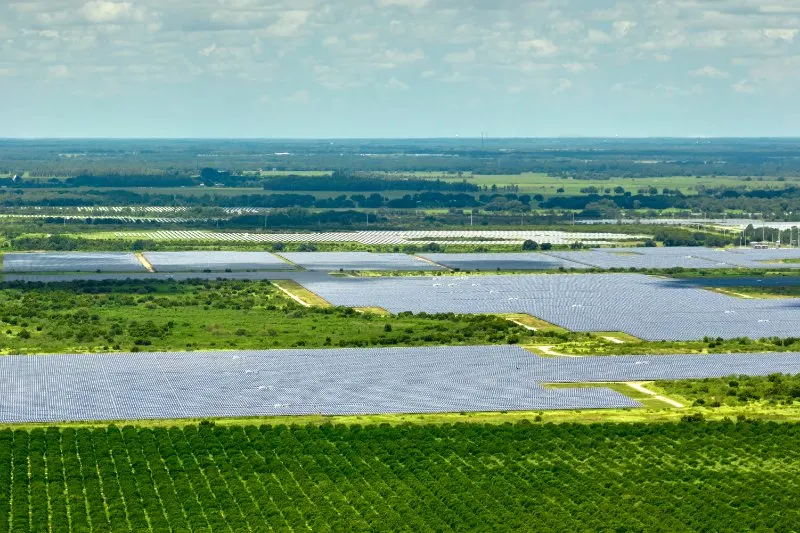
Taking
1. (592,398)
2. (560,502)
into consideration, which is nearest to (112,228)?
(592,398)

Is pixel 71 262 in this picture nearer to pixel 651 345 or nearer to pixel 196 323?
pixel 196 323

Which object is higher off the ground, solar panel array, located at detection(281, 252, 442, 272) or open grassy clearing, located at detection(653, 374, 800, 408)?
open grassy clearing, located at detection(653, 374, 800, 408)

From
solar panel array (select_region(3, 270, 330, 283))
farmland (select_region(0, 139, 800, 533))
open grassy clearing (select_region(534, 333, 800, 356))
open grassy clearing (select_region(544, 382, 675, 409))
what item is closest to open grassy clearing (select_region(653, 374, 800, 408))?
farmland (select_region(0, 139, 800, 533))

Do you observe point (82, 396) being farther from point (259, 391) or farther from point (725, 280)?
point (725, 280)

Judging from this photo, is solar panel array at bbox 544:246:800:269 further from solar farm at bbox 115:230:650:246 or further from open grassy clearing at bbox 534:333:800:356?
open grassy clearing at bbox 534:333:800:356

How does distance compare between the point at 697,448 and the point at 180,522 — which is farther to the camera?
the point at 697,448

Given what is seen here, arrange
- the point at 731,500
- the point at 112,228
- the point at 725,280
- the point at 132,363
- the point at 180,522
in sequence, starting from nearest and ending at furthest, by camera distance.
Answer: the point at 180,522 → the point at 731,500 → the point at 132,363 → the point at 725,280 → the point at 112,228
